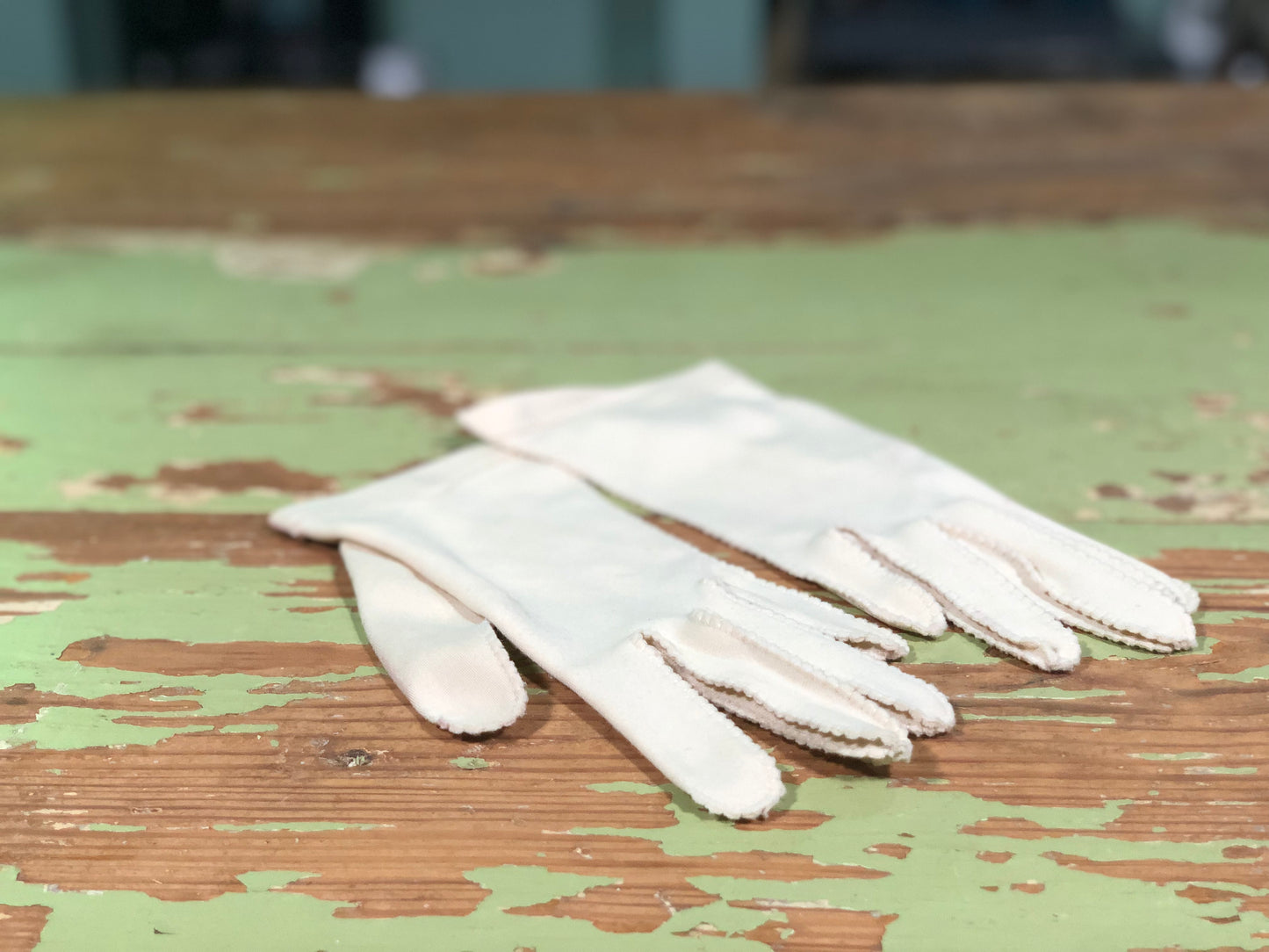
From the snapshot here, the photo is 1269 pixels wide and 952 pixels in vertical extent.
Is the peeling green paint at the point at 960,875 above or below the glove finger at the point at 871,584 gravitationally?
below

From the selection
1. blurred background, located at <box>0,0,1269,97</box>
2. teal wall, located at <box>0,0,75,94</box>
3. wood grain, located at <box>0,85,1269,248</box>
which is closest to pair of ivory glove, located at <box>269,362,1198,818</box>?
wood grain, located at <box>0,85,1269,248</box>

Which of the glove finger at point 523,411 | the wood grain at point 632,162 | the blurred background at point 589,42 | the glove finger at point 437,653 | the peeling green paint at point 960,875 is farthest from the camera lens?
the blurred background at point 589,42

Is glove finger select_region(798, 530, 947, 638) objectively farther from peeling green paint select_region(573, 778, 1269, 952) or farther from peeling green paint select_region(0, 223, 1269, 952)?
peeling green paint select_region(573, 778, 1269, 952)

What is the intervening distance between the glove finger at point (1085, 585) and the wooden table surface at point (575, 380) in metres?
0.02

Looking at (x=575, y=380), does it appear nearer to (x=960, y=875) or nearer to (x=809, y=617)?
(x=809, y=617)

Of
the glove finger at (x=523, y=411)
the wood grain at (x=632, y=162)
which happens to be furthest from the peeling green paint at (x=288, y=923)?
the wood grain at (x=632, y=162)

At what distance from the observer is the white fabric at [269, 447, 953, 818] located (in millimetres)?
613

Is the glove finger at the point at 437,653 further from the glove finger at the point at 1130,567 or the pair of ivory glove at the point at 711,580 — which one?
the glove finger at the point at 1130,567

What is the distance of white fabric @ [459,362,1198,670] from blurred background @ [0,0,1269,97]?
62.1 inches

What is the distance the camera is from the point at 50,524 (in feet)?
2.89

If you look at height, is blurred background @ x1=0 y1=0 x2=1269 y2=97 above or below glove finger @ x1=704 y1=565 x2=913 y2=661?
above

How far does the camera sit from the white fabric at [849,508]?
0.71 meters

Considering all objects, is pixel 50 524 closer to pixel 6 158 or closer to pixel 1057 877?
pixel 1057 877

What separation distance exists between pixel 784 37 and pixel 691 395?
4.03ft
